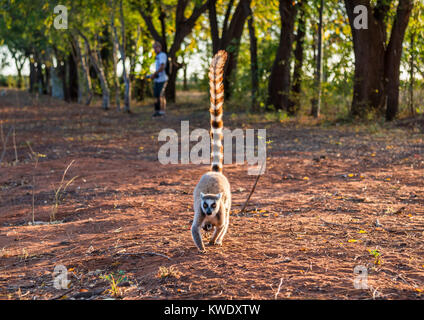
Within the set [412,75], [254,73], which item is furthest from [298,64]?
[412,75]

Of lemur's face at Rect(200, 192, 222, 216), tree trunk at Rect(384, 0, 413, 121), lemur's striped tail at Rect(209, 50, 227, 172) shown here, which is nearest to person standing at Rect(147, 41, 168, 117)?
tree trunk at Rect(384, 0, 413, 121)

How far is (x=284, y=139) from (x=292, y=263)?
838cm

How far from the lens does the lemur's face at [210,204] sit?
4.36 meters

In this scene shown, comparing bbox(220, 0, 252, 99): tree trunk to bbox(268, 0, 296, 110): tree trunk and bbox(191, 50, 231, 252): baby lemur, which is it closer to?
bbox(268, 0, 296, 110): tree trunk

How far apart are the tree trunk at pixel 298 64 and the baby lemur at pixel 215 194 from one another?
11.1 m

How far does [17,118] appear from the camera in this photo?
760 inches

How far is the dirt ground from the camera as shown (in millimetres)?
3652
